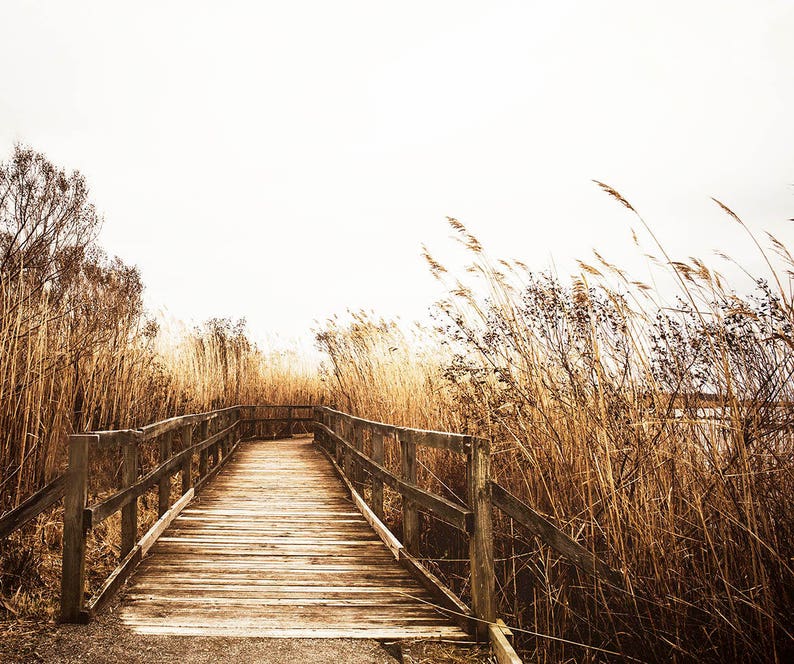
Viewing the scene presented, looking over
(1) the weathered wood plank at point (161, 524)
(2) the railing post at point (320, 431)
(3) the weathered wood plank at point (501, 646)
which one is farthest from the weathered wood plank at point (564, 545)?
(2) the railing post at point (320, 431)

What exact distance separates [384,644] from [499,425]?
5.19 feet

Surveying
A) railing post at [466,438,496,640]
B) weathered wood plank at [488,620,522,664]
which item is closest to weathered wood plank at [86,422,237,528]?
railing post at [466,438,496,640]

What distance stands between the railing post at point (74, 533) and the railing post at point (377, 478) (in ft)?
8.80

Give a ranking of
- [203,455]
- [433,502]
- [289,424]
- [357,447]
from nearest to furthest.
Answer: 1. [433,502]
2. [357,447]
3. [203,455]
4. [289,424]

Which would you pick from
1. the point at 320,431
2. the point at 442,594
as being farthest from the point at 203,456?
the point at 320,431

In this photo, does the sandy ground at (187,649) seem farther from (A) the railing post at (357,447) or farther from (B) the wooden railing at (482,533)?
(A) the railing post at (357,447)

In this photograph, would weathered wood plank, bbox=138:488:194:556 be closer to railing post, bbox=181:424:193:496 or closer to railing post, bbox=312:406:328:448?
railing post, bbox=181:424:193:496

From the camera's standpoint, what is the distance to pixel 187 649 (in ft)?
9.29

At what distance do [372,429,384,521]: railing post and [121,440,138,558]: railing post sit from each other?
214cm

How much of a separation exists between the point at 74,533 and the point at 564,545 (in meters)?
2.49

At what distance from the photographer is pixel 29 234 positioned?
14.1m

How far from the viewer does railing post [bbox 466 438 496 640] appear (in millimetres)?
3039

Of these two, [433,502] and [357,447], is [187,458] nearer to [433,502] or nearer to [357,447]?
[357,447]

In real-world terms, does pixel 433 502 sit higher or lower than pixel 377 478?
higher
